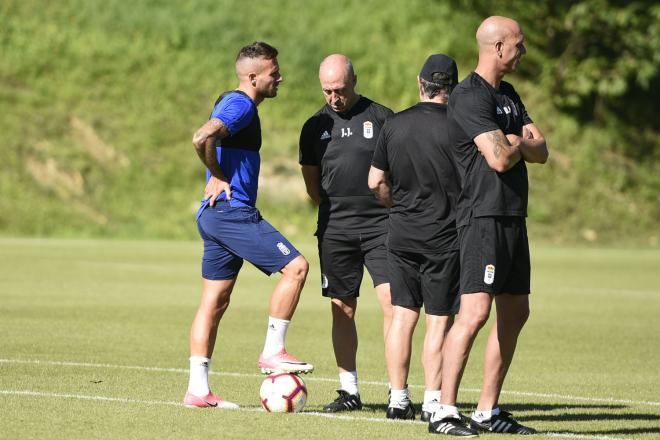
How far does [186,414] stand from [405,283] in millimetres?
1689

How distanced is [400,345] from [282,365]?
82 centimetres

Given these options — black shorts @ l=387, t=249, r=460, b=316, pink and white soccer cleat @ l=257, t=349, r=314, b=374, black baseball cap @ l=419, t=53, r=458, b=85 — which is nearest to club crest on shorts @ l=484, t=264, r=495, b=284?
black shorts @ l=387, t=249, r=460, b=316

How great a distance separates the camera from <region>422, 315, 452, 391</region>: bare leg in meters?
8.26

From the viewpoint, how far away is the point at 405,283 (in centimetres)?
855

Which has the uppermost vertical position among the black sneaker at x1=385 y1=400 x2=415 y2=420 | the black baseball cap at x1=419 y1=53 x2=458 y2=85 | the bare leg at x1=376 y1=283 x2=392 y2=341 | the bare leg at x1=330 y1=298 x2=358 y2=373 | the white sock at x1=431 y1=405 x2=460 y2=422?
the black baseball cap at x1=419 y1=53 x2=458 y2=85

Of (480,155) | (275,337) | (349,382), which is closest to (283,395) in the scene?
(275,337)

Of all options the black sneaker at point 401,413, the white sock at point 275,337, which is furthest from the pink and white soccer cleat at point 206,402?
the black sneaker at point 401,413

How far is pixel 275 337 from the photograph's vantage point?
8.77m

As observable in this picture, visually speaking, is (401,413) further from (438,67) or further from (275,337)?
(438,67)

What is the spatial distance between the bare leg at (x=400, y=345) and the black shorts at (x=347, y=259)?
2.77ft

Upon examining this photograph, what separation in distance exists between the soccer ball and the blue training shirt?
1.25 m

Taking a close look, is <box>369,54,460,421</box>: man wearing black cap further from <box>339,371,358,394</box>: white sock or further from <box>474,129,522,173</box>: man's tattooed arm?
<box>474,129,522,173</box>: man's tattooed arm

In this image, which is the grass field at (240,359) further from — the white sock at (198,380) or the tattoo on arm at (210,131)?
the tattoo on arm at (210,131)

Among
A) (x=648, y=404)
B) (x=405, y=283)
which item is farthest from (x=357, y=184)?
(x=648, y=404)
